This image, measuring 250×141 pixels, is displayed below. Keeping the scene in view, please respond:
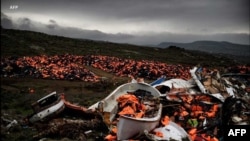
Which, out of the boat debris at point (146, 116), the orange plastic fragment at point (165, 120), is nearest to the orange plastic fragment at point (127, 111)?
the boat debris at point (146, 116)

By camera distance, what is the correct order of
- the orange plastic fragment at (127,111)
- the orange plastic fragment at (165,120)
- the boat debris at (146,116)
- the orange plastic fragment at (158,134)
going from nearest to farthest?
1. the orange plastic fragment at (158,134)
2. the boat debris at (146,116)
3. the orange plastic fragment at (165,120)
4. the orange plastic fragment at (127,111)

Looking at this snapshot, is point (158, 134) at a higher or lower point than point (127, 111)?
lower

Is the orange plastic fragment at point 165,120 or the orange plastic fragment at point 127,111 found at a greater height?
the orange plastic fragment at point 127,111

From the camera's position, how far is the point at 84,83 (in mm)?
25953

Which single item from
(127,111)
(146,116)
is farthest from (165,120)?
(127,111)

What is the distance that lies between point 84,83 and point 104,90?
9.76 feet

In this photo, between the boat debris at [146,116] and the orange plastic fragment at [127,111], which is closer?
the boat debris at [146,116]

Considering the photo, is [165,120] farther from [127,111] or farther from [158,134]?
[127,111]

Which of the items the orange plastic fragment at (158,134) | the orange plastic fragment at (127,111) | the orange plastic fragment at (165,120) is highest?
the orange plastic fragment at (127,111)

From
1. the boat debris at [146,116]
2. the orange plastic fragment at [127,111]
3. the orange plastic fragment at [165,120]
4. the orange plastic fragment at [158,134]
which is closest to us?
the orange plastic fragment at [158,134]

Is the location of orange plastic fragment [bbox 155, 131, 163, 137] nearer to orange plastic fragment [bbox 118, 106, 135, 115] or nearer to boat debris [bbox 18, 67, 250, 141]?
boat debris [bbox 18, 67, 250, 141]

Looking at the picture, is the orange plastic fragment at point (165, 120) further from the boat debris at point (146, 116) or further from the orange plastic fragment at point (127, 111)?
the orange plastic fragment at point (127, 111)

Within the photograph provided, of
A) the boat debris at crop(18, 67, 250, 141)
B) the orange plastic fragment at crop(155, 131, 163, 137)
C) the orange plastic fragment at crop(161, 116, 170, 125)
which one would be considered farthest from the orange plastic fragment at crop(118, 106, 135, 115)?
the orange plastic fragment at crop(155, 131, 163, 137)

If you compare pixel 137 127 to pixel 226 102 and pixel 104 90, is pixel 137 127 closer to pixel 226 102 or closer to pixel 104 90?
pixel 226 102
